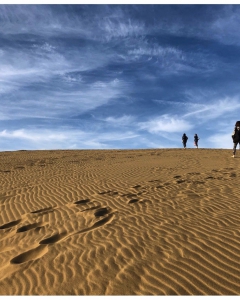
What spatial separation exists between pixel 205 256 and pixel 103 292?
1.86 m

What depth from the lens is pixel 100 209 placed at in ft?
26.2

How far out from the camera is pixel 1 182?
541 inches

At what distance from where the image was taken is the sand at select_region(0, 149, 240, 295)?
415cm

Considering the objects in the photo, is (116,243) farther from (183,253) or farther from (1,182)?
(1,182)

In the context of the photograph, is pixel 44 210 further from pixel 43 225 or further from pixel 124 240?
pixel 124 240

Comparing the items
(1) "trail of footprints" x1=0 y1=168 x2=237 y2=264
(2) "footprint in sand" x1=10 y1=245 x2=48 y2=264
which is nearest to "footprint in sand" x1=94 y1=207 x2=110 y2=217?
(1) "trail of footprints" x1=0 y1=168 x2=237 y2=264

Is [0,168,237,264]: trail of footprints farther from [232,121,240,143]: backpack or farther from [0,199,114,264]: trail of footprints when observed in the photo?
[232,121,240,143]: backpack

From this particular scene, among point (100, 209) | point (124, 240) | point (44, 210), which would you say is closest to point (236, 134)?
point (100, 209)

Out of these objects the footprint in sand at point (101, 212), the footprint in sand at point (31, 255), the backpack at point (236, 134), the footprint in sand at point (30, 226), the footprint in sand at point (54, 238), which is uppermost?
the backpack at point (236, 134)

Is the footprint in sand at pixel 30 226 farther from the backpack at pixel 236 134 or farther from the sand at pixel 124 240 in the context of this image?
the backpack at pixel 236 134

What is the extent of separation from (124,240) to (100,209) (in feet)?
8.03

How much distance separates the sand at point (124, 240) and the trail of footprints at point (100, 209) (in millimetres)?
30

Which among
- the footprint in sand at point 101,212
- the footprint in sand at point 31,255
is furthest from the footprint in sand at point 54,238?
the footprint in sand at point 101,212

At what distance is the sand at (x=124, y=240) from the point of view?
415cm
